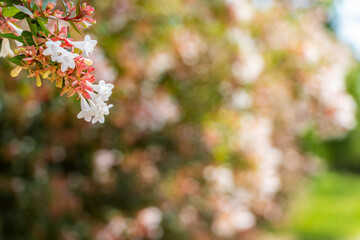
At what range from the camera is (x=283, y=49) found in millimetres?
4742

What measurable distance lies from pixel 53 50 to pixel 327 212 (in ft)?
47.7

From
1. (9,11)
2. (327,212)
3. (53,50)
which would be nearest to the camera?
(53,50)

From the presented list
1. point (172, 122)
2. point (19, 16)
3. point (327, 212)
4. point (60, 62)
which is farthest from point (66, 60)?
point (327, 212)

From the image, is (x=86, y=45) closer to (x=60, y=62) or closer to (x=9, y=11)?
(x=60, y=62)

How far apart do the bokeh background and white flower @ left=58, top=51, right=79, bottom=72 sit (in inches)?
69.4

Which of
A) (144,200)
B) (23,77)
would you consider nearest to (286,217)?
(144,200)

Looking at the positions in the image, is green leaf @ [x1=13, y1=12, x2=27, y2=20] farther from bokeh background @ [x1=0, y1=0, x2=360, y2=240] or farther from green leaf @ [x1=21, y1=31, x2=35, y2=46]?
bokeh background @ [x1=0, y1=0, x2=360, y2=240]

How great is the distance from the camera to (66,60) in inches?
32.1

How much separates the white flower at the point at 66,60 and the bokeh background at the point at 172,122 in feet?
5.78

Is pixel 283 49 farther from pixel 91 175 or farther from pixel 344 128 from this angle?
pixel 91 175

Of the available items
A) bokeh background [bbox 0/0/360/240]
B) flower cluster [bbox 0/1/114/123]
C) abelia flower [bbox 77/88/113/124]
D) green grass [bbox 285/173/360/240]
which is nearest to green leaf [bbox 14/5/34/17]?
flower cluster [bbox 0/1/114/123]

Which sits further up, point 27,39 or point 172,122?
point 172,122

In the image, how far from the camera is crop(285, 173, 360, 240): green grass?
10836 millimetres

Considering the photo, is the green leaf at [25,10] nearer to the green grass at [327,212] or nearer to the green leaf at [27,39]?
the green leaf at [27,39]
